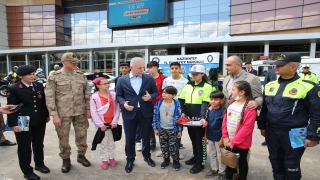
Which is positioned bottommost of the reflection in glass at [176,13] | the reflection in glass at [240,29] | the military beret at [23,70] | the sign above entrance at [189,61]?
the military beret at [23,70]

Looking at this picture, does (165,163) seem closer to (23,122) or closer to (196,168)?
(196,168)

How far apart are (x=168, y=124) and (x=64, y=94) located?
1695 mm

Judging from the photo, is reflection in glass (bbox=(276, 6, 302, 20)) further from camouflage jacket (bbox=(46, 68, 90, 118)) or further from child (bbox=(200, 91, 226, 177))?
camouflage jacket (bbox=(46, 68, 90, 118))

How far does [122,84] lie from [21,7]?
33914 millimetres

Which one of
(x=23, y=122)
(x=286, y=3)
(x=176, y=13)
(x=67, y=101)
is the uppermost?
(x=176, y=13)

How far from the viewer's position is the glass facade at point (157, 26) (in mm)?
22875

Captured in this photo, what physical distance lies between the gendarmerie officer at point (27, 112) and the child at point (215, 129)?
2.53 m

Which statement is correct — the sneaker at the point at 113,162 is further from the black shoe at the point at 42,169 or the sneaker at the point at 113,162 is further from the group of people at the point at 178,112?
the black shoe at the point at 42,169

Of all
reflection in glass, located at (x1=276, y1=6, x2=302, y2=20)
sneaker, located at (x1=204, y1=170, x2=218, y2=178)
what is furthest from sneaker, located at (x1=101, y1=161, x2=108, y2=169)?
reflection in glass, located at (x1=276, y1=6, x2=302, y2=20)

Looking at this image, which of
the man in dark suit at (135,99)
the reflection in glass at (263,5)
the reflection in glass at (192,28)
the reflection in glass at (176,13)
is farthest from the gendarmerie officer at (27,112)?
the reflection in glass at (176,13)

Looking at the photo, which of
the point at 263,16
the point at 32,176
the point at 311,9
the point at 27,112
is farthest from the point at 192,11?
Result: the point at 32,176

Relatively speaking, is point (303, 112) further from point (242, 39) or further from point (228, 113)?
point (242, 39)

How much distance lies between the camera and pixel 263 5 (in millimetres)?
20000

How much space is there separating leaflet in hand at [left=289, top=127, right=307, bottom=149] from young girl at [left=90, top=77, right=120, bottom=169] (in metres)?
2.48
